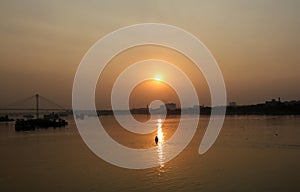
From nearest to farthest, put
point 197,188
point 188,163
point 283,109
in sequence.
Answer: point 197,188 < point 188,163 < point 283,109

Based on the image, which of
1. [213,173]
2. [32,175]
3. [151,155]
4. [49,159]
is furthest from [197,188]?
[49,159]

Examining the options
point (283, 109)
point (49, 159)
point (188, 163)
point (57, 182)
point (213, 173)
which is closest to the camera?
point (57, 182)

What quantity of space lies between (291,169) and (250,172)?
2.48 m

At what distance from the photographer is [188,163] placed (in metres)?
24.3

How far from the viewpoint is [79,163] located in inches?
996

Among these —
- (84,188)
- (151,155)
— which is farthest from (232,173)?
(151,155)

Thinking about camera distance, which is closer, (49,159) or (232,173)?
(232,173)

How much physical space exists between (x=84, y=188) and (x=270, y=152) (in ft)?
53.3

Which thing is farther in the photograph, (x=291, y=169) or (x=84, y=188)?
(x=291, y=169)

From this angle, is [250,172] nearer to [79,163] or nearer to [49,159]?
[79,163]

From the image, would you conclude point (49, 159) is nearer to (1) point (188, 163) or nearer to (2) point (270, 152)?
(1) point (188, 163)

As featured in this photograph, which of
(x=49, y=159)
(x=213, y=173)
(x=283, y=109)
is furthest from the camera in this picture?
(x=283, y=109)

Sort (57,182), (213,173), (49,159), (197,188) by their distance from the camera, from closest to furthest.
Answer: (197,188)
(57,182)
(213,173)
(49,159)

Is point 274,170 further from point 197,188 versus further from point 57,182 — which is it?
point 57,182
